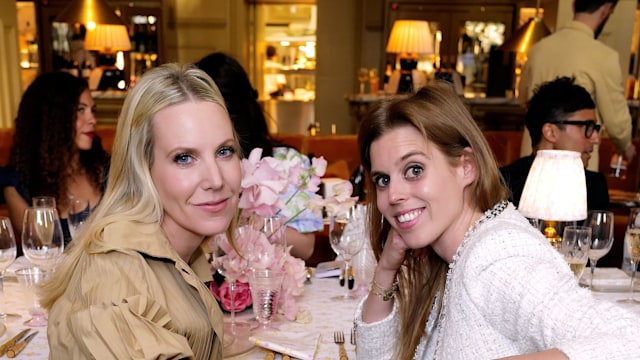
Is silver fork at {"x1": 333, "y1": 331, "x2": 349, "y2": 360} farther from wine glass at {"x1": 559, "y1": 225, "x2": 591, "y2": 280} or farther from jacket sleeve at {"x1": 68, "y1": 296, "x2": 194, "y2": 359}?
wine glass at {"x1": 559, "y1": 225, "x2": 591, "y2": 280}

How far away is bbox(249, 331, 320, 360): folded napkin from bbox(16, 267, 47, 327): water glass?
61cm

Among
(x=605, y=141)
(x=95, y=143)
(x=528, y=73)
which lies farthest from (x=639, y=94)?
(x=95, y=143)

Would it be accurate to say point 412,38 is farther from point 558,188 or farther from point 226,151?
point 226,151

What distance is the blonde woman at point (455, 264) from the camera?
92 cm

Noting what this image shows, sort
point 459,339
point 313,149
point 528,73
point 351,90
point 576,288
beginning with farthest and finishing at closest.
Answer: point 351,90
point 313,149
point 528,73
point 459,339
point 576,288

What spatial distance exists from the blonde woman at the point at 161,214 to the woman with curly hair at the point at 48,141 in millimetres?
1720

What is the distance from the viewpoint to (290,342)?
1.51 meters

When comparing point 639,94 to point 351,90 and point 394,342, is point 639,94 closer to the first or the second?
point 351,90

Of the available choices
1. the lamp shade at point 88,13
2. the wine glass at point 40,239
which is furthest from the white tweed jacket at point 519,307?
the lamp shade at point 88,13

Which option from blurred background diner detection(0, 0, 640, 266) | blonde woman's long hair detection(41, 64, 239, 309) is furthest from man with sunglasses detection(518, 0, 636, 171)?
blurred background diner detection(0, 0, 640, 266)

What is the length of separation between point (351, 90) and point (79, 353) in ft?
26.3

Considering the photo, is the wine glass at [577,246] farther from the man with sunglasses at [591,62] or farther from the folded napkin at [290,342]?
the man with sunglasses at [591,62]

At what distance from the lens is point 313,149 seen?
4859 mm

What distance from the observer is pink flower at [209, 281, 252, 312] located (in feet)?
5.36
